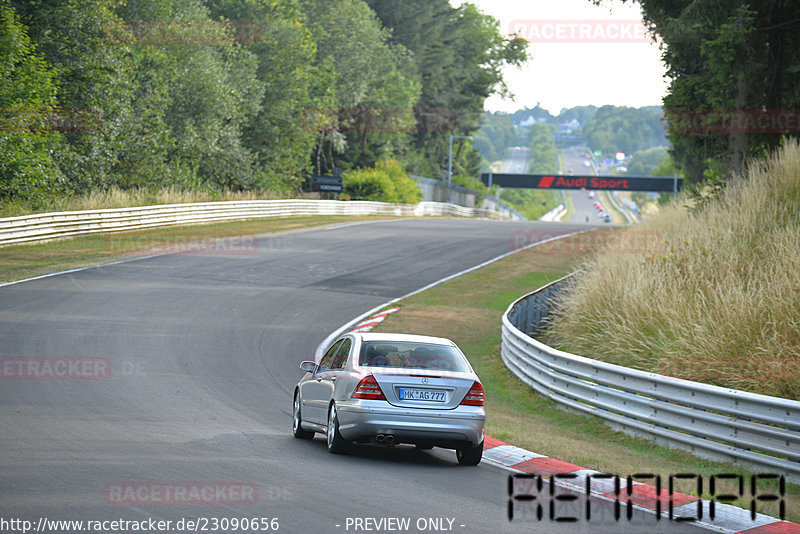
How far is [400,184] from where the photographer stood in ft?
268

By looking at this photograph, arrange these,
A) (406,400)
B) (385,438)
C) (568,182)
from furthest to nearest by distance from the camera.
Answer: (568,182) < (406,400) < (385,438)

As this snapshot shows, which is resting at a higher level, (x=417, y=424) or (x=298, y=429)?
(x=417, y=424)

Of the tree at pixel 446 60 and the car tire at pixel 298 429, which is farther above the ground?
the tree at pixel 446 60

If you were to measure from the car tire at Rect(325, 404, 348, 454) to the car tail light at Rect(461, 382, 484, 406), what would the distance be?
136 centimetres

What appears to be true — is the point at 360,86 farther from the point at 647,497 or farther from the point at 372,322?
the point at 647,497

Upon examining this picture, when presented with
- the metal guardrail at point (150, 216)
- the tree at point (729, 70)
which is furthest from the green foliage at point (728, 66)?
the metal guardrail at point (150, 216)

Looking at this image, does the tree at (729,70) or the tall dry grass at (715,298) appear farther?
the tree at (729,70)

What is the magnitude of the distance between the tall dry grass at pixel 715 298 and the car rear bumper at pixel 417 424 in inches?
176

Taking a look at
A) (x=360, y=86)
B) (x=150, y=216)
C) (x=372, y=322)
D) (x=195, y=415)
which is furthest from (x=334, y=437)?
(x=360, y=86)

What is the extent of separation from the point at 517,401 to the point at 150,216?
2517 centimetres

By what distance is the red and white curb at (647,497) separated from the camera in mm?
7492

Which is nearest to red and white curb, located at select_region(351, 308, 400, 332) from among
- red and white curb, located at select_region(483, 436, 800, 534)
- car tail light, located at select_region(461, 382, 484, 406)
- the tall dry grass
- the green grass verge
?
the green grass verge

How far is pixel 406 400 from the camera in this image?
32.2ft

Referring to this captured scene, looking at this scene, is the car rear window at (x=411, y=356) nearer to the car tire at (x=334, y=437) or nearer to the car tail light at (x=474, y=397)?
the car tail light at (x=474, y=397)
